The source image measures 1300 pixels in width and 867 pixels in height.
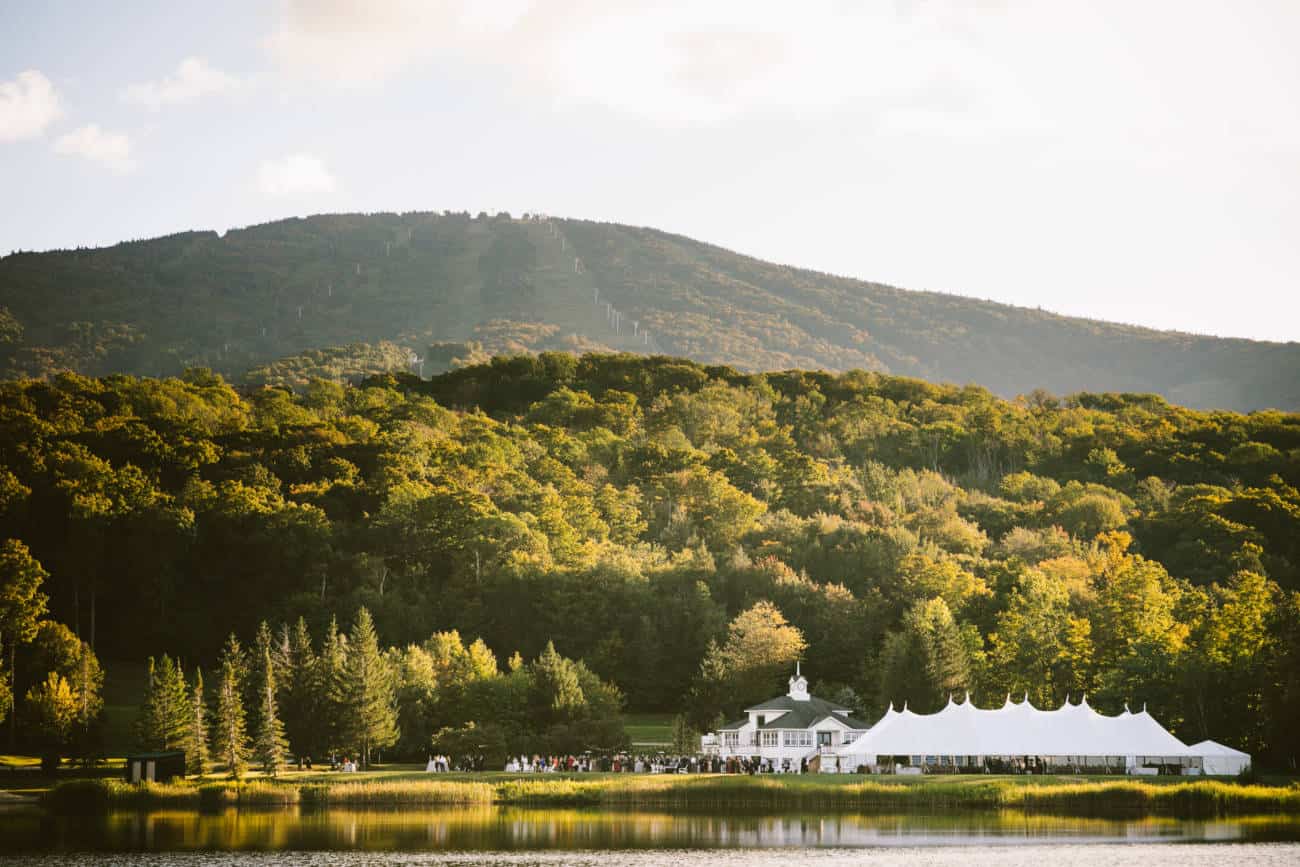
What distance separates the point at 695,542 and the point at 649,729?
26.5 metres

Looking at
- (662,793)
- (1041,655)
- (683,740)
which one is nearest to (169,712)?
(662,793)

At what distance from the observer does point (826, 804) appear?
182 feet

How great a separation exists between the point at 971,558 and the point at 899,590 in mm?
9755

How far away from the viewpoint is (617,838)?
44.8 metres

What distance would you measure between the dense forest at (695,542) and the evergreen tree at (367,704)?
17.5 feet

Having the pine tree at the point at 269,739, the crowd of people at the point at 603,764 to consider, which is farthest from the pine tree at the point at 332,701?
the crowd of people at the point at 603,764

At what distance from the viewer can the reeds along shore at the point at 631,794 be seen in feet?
176

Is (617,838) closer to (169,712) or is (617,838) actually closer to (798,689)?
(169,712)

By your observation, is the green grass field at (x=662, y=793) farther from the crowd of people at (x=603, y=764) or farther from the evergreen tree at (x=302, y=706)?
the evergreen tree at (x=302, y=706)

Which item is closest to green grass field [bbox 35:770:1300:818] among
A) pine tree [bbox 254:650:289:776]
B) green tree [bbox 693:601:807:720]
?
pine tree [bbox 254:650:289:776]

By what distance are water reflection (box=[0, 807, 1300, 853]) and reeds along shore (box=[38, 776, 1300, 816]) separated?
7.12ft

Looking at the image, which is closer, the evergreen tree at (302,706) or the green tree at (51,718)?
the green tree at (51,718)

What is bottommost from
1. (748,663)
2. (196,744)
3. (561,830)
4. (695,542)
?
(561,830)

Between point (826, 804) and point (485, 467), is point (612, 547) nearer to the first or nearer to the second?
point (485, 467)
